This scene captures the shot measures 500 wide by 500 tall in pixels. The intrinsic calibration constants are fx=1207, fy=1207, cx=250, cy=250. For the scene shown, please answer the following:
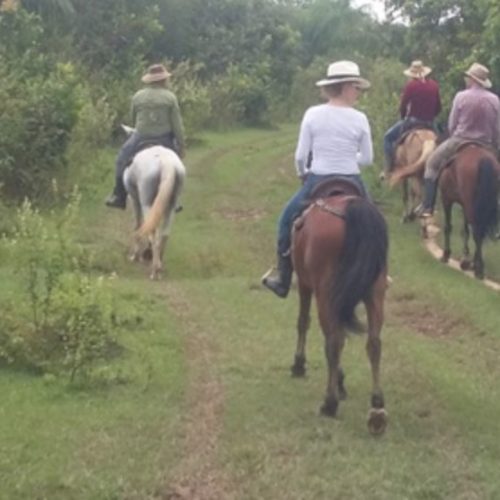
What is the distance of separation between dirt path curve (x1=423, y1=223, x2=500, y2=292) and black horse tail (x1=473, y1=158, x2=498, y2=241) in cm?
65

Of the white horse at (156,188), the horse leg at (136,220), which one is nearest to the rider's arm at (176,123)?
the white horse at (156,188)

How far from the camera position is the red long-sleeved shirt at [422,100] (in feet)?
58.2

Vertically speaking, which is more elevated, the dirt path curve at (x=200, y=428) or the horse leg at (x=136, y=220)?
the dirt path curve at (x=200, y=428)

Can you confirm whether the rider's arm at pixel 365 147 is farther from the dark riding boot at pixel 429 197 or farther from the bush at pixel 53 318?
the dark riding boot at pixel 429 197

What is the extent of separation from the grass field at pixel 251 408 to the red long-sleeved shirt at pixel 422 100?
4455 mm

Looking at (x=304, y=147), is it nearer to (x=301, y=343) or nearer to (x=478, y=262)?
(x=301, y=343)

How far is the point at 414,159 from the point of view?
17469 millimetres

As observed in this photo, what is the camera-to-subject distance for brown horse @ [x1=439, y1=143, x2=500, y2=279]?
533 inches

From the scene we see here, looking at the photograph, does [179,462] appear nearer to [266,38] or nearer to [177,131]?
[177,131]

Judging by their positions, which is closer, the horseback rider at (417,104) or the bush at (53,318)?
the bush at (53,318)

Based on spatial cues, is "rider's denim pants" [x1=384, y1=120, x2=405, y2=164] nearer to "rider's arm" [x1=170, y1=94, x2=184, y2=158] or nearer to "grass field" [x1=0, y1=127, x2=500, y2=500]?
"grass field" [x1=0, y1=127, x2=500, y2=500]

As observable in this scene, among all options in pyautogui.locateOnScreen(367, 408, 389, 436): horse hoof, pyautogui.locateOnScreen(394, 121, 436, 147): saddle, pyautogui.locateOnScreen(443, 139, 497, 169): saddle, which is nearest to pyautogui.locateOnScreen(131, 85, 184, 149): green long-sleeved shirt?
pyautogui.locateOnScreen(443, 139, 497, 169): saddle

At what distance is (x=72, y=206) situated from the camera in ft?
32.3

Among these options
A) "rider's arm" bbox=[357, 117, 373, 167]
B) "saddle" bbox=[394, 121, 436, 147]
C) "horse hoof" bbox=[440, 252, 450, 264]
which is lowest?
"horse hoof" bbox=[440, 252, 450, 264]
